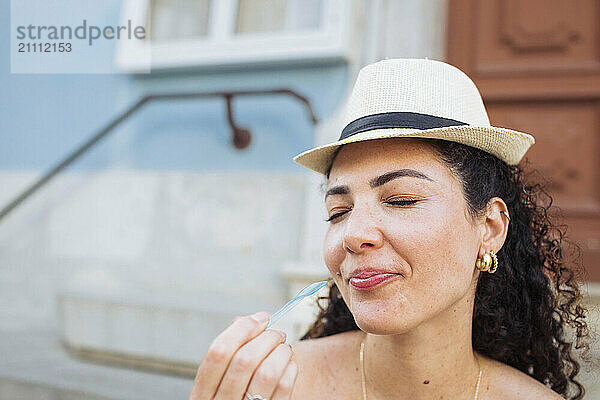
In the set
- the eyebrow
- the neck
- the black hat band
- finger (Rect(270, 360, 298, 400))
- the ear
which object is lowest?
the neck

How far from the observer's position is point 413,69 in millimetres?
1609

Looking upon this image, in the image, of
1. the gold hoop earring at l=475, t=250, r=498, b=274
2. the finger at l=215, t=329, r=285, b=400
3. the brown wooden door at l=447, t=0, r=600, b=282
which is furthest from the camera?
the brown wooden door at l=447, t=0, r=600, b=282

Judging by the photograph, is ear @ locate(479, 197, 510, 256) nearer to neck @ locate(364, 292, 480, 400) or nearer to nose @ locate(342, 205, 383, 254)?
neck @ locate(364, 292, 480, 400)

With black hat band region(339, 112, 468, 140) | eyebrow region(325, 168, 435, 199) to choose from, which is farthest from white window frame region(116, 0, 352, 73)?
eyebrow region(325, 168, 435, 199)

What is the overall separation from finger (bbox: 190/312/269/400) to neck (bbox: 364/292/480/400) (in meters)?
0.54

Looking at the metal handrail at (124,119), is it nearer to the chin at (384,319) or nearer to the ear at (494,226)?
the ear at (494,226)

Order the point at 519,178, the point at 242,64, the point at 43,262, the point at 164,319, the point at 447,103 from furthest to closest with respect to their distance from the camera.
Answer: the point at 43,262 < the point at 242,64 < the point at 164,319 < the point at 519,178 < the point at 447,103

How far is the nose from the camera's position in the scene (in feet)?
4.80

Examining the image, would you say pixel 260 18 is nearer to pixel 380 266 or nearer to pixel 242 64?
pixel 242 64

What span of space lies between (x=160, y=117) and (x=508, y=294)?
2599 millimetres

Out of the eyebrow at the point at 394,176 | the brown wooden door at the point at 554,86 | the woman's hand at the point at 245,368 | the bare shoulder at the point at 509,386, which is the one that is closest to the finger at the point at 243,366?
the woman's hand at the point at 245,368

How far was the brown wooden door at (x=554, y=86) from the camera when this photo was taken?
9.92ft

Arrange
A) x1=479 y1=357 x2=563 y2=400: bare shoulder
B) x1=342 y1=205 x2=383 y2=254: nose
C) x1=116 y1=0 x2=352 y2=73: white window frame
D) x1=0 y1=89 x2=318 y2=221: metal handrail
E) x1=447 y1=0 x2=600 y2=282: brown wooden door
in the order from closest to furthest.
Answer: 1. x1=342 y1=205 x2=383 y2=254: nose
2. x1=479 y1=357 x2=563 y2=400: bare shoulder
3. x1=447 y1=0 x2=600 y2=282: brown wooden door
4. x1=116 y1=0 x2=352 y2=73: white window frame
5. x1=0 y1=89 x2=318 y2=221: metal handrail

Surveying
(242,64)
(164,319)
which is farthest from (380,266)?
(242,64)
